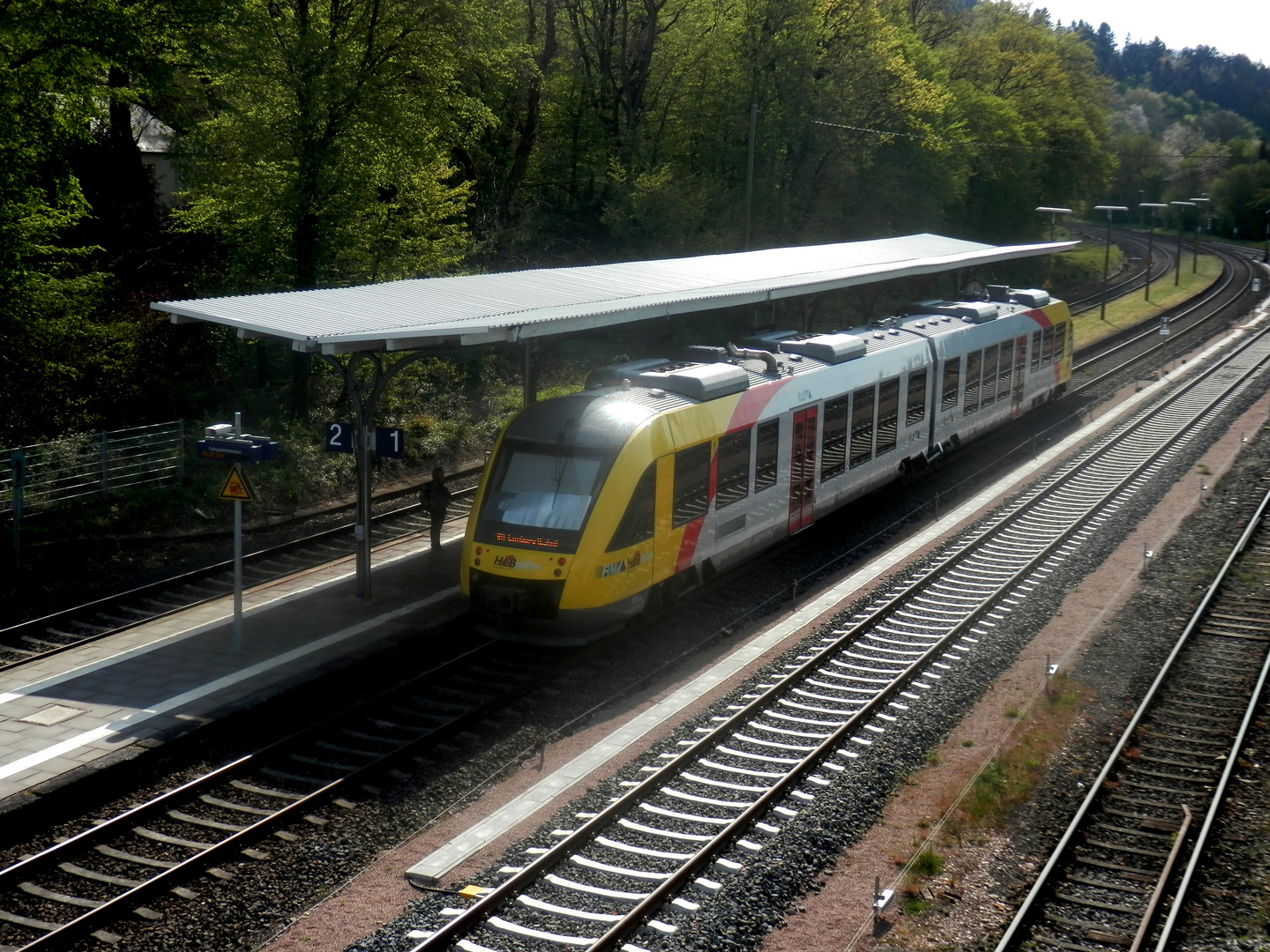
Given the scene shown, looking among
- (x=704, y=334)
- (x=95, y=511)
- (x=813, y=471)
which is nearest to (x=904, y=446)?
(x=813, y=471)

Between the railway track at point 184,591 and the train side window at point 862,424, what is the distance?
6410 mm

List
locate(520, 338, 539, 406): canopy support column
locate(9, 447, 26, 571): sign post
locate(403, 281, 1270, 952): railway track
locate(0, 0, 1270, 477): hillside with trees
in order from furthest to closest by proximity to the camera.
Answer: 1. locate(0, 0, 1270, 477): hillside with trees
2. locate(520, 338, 539, 406): canopy support column
3. locate(9, 447, 26, 571): sign post
4. locate(403, 281, 1270, 952): railway track

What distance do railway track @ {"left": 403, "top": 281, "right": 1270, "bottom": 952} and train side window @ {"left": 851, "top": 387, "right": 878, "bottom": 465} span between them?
2052 millimetres

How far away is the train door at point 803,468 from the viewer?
17125 mm

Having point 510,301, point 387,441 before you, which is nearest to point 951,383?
point 510,301

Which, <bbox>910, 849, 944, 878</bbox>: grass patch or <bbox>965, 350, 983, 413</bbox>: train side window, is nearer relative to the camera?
<bbox>910, 849, 944, 878</bbox>: grass patch

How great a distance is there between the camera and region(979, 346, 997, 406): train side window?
81.4 feet

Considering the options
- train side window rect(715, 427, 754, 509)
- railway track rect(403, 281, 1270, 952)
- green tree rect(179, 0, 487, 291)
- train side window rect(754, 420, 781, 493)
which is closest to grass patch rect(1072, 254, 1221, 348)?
green tree rect(179, 0, 487, 291)

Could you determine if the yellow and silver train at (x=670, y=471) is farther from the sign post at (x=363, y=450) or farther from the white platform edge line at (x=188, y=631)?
the white platform edge line at (x=188, y=631)

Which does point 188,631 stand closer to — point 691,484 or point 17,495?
point 17,495

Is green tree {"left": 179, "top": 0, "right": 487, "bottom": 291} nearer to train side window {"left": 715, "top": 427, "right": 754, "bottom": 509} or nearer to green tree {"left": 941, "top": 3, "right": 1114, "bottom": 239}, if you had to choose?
train side window {"left": 715, "top": 427, "right": 754, "bottom": 509}

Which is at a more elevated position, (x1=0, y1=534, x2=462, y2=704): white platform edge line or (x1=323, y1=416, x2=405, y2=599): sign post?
(x1=323, y1=416, x2=405, y2=599): sign post

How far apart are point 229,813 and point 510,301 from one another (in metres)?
8.05

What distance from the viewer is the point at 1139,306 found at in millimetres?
52281
